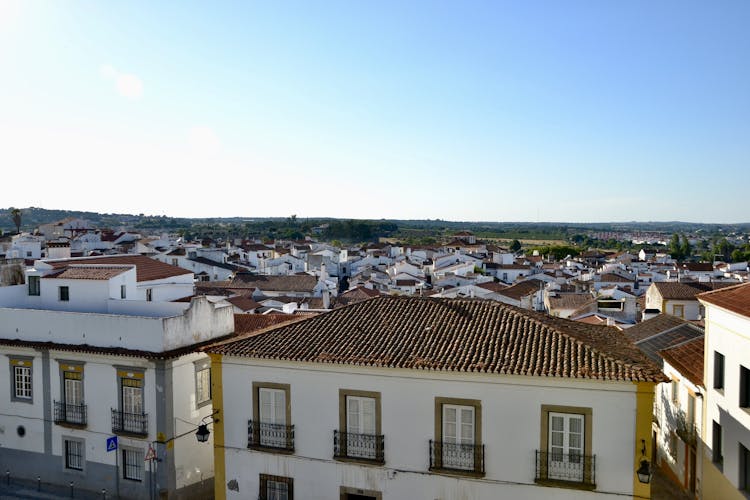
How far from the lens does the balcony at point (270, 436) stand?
1509 centimetres

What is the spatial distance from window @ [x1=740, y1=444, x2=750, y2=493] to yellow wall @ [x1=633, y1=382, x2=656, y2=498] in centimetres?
330

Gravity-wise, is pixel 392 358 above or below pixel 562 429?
above

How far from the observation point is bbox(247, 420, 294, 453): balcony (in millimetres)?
15094

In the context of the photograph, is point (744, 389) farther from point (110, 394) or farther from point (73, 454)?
point (73, 454)

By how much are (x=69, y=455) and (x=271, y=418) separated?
7523 millimetres

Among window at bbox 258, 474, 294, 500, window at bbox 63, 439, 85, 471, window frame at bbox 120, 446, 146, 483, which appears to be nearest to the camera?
window at bbox 258, 474, 294, 500

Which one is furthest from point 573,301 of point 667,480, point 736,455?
point 736,455

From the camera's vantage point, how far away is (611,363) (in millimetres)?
13125

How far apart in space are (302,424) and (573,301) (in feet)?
126

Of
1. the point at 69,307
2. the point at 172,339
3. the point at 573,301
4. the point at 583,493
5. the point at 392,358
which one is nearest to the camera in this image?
the point at 583,493

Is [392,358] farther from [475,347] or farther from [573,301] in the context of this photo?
[573,301]

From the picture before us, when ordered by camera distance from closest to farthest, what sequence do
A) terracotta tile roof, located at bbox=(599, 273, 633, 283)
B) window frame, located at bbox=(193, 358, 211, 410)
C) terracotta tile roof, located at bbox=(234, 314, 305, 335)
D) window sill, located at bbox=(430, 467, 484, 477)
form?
window sill, located at bbox=(430, 467, 484, 477)
window frame, located at bbox=(193, 358, 211, 410)
terracotta tile roof, located at bbox=(234, 314, 305, 335)
terracotta tile roof, located at bbox=(599, 273, 633, 283)

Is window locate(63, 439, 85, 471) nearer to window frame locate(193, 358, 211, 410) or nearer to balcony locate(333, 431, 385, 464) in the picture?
window frame locate(193, 358, 211, 410)

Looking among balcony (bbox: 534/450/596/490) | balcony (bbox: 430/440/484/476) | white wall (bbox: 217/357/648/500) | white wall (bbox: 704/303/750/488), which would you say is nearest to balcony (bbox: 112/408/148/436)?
white wall (bbox: 217/357/648/500)
